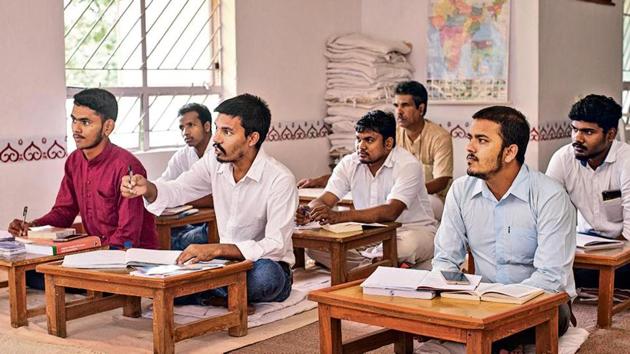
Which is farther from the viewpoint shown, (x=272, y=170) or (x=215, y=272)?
(x=272, y=170)

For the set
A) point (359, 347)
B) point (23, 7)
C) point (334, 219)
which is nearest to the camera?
point (359, 347)

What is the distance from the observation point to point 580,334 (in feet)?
14.6

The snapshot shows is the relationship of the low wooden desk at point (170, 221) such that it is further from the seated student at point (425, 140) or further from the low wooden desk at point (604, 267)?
the low wooden desk at point (604, 267)

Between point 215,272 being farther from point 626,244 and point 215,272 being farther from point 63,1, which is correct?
point 63,1

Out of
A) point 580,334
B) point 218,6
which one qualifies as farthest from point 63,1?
point 580,334

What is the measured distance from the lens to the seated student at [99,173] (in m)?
5.49

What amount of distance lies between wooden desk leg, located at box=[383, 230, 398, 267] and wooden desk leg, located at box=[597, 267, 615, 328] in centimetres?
134

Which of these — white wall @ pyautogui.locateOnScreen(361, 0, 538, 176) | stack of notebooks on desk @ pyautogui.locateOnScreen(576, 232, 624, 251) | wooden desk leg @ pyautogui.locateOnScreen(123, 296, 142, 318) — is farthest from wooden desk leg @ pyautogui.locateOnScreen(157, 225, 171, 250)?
white wall @ pyautogui.locateOnScreen(361, 0, 538, 176)

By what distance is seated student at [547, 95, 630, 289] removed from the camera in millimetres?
5473

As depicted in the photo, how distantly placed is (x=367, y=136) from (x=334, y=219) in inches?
23.8

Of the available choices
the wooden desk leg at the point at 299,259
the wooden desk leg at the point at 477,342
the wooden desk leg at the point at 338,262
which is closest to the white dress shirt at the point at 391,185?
the wooden desk leg at the point at 299,259

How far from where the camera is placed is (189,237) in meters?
6.53

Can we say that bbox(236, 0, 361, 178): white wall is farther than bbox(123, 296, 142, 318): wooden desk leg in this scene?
Yes

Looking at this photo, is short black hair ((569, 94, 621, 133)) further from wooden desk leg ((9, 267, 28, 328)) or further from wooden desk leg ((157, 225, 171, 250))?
wooden desk leg ((9, 267, 28, 328))
